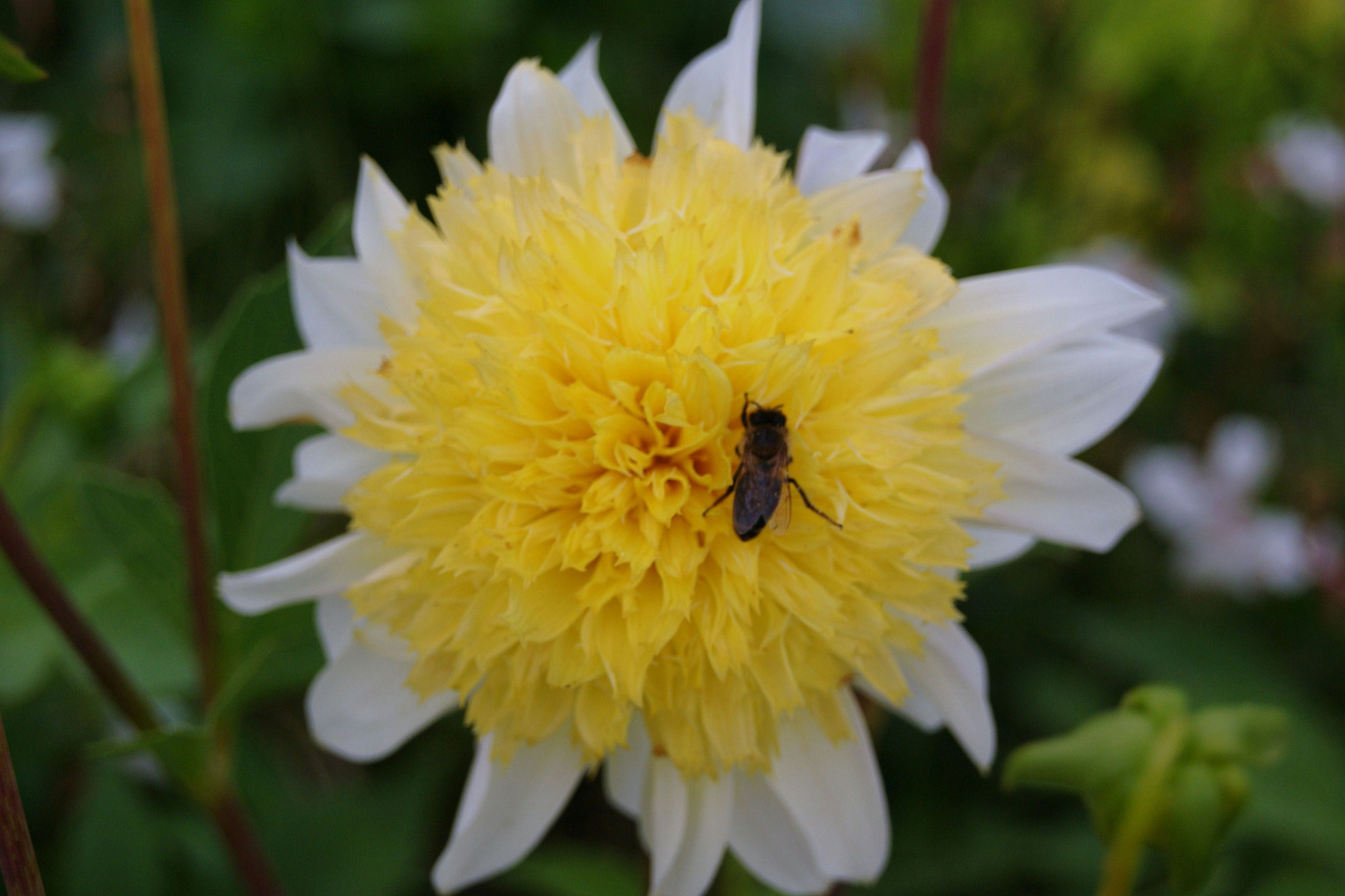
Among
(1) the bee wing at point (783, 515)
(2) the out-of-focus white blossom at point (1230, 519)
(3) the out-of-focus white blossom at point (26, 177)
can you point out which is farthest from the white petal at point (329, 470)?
(2) the out-of-focus white blossom at point (1230, 519)

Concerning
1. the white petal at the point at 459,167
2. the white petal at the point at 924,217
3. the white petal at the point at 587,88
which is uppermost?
the white petal at the point at 587,88

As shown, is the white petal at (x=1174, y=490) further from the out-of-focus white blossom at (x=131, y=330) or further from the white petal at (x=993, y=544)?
the out-of-focus white blossom at (x=131, y=330)

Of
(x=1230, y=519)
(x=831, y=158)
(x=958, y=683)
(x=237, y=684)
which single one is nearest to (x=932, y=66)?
(x=831, y=158)

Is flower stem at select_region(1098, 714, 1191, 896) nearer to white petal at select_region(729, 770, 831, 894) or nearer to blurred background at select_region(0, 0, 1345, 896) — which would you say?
white petal at select_region(729, 770, 831, 894)

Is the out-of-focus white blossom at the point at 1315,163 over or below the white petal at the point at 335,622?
below

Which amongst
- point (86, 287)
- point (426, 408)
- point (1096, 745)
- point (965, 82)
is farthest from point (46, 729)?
point (965, 82)

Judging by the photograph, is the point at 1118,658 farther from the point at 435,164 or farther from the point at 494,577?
the point at 435,164

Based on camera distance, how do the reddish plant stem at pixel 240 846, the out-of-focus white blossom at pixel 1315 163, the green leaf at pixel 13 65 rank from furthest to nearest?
the out-of-focus white blossom at pixel 1315 163
the reddish plant stem at pixel 240 846
the green leaf at pixel 13 65
